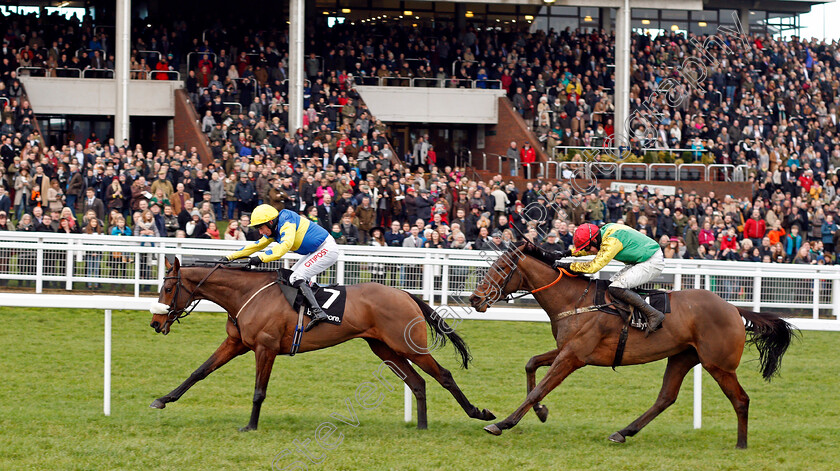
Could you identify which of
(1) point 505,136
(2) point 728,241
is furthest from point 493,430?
(1) point 505,136

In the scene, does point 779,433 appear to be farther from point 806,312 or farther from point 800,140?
point 800,140

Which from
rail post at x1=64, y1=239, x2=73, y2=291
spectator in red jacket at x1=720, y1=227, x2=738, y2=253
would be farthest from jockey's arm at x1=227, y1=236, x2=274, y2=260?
spectator in red jacket at x1=720, y1=227, x2=738, y2=253

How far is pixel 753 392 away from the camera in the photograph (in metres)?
10.4

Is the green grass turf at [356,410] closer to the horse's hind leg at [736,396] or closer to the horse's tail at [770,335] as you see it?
the horse's hind leg at [736,396]

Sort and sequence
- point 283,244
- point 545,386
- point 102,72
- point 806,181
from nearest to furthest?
point 545,386, point 283,244, point 806,181, point 102,72

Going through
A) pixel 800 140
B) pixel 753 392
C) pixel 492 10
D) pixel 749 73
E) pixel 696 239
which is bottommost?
pixel 753 392

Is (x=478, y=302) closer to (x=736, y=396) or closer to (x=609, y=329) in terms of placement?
(x=609, y=329)

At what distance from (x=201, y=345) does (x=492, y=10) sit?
20.0 m

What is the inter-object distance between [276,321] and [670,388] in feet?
8.99

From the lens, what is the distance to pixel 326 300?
26.0 feet

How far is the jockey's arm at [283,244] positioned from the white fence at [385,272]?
12.9 ft

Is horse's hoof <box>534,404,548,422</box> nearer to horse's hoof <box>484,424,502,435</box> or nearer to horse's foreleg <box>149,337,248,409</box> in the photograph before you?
horse's hoof <box>484,424,502,435</box>

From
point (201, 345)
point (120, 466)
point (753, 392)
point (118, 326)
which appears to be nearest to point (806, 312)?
point (753, 392)

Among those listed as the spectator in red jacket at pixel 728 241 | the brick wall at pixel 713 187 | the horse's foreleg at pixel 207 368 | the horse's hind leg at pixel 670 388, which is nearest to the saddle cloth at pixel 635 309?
the horse's hind leg at pixel 670 388
